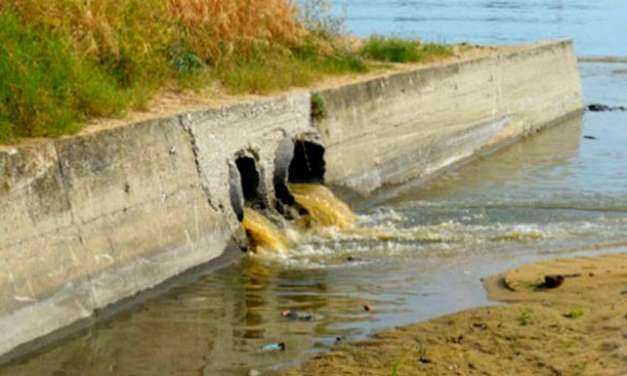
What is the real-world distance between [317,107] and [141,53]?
2.32 m

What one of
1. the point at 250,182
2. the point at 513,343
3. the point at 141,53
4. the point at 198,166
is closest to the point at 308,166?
the point at 250,182

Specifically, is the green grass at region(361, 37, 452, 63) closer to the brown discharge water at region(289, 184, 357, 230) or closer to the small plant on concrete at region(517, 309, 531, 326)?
the brown discharge water at region(289, 184, 357, 230)

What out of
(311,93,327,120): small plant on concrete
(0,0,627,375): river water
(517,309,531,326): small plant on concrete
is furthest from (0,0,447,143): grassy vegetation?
(517,309,531,326): small plant on concrete

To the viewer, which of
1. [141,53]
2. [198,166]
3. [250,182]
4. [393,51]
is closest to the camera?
[198,166]

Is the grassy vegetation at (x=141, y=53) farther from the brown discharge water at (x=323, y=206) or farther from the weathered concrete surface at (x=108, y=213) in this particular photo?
the brown discharge water at (x=323, y=206)

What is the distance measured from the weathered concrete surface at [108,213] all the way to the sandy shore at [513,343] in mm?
1881

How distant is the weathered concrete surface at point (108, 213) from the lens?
8742 millimetres

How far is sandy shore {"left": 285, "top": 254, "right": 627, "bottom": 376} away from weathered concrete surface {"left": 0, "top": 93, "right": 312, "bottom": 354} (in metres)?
1.88

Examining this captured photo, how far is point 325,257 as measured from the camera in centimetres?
1166

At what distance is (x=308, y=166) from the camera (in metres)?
13.9

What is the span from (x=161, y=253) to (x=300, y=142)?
12.0ft

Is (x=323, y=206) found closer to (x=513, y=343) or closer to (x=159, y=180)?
(x=159, y=180)

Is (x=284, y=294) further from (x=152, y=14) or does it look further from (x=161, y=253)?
(x=152, y=14)

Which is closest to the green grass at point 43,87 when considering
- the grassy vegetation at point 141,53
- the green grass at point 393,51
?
the grassy vegetation at point 141,53
